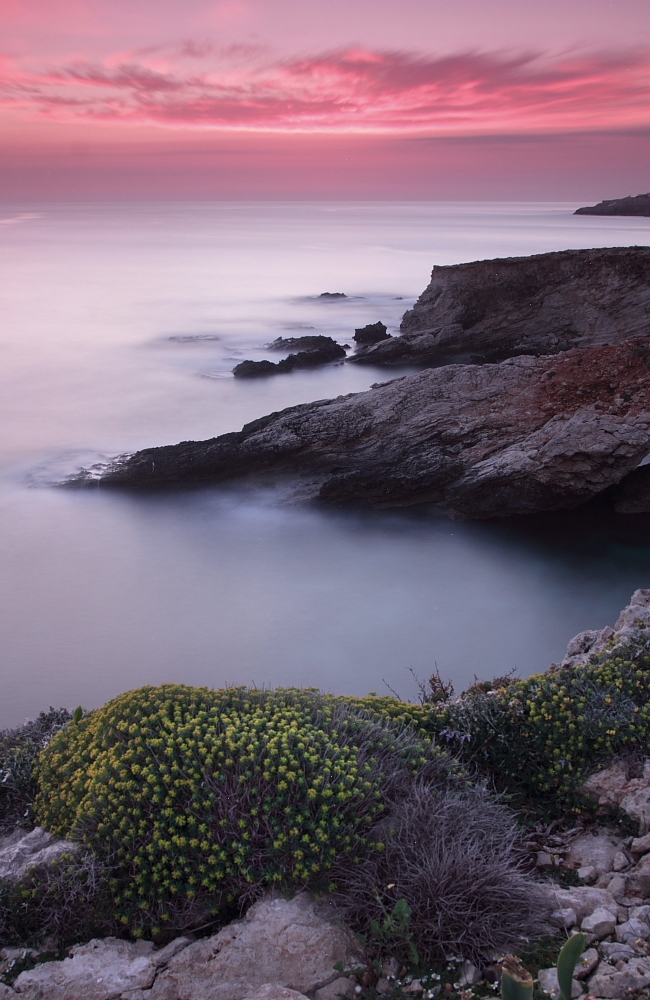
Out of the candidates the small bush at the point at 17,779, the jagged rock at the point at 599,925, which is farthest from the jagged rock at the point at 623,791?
the small bush at the point at 17,779

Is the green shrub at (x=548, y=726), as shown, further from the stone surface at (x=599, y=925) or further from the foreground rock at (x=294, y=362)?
the foreground rock at (x=294, y=362)

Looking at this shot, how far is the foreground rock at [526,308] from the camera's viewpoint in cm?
1759

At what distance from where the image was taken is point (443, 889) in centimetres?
367

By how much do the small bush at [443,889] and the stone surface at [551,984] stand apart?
237 millimetres

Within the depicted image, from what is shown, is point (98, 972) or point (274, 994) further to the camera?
point (98, 972)

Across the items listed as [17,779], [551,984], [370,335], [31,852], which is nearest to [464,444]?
[17,779]

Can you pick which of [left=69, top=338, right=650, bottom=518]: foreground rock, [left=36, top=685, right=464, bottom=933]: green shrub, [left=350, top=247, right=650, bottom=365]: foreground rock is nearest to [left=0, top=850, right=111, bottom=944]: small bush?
[left=36, top=685, right=464, bottom=933]: green shrub

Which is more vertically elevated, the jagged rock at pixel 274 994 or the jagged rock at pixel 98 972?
the jagged rock at pixel 274 994

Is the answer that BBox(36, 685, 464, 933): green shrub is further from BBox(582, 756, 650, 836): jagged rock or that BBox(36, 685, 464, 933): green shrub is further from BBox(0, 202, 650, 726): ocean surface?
BBox(0, 202, 650, 726): ocean surface

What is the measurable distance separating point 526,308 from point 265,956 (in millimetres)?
18549

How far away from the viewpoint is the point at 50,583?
10750 millimetres

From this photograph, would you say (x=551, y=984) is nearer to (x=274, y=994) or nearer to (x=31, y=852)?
(x=274, y=994)

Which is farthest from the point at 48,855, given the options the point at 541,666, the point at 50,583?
the point at 50,583

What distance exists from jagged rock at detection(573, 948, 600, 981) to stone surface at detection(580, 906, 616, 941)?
0.48 ft
